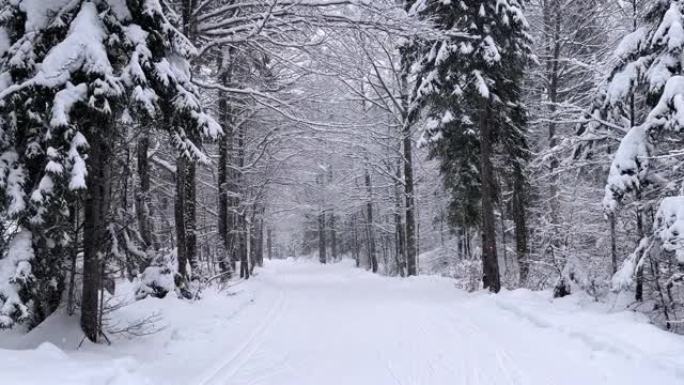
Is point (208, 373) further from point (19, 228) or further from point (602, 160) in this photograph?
point (602, 160)

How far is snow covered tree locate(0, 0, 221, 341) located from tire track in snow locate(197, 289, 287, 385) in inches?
78.6

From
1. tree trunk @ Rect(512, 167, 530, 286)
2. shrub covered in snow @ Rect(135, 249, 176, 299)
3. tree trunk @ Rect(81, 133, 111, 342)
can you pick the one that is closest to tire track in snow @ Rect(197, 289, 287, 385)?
tree trunk @ Rect(81, 133, 111, 342)

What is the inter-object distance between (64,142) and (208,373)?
3.44m

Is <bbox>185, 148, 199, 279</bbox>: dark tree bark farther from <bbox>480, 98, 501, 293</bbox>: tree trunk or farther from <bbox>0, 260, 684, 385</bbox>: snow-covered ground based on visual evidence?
<bbox>480, 98, 501, 293</bbox>: tree trunk

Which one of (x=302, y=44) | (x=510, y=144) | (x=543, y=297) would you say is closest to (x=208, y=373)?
(x=302, y=44)

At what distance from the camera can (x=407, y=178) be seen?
23.6 meters

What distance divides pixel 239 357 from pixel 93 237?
270 centimetres

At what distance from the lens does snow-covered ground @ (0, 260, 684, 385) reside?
19.2ft

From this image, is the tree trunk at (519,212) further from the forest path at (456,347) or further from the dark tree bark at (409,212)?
the dark tree bark at (409,212)

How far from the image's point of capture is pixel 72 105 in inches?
249

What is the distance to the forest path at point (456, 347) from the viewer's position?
6.17 m

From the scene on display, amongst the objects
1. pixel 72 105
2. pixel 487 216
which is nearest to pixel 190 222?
pixel 487 216

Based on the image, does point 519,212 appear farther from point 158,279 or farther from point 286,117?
point 158,279

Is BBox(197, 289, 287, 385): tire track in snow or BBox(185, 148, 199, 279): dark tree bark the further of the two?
BBox(185, 148, 199, 279): dark tree bark
